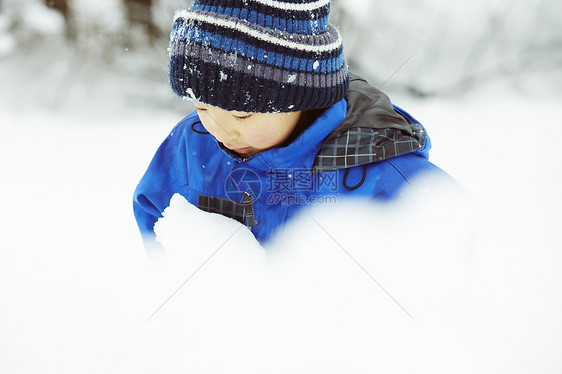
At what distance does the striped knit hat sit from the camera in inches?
26.0

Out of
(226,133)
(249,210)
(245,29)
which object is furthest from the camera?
(249,210)

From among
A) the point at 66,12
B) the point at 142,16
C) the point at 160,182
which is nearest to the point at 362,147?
the point at 160,182

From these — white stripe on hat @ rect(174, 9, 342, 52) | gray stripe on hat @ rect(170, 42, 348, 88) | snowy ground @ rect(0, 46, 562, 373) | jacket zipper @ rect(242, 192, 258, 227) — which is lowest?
snowy ground @ rect(0, 46, 562, 373)

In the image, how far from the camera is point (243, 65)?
2.21ft

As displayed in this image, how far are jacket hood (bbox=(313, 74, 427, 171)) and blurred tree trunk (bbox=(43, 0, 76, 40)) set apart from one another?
4.69ft

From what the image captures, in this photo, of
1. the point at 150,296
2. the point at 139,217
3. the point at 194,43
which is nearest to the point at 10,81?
the point at 139,217

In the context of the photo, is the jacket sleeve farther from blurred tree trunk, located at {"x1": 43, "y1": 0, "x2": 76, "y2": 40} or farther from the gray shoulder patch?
blurred tree trunk, located at {"x1": 43, "y1": 0, "x2": 76, "y2": 40}

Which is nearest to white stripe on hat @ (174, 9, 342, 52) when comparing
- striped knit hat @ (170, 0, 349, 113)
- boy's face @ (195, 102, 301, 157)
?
striped knit hat @ (170, 0, 349, 113)

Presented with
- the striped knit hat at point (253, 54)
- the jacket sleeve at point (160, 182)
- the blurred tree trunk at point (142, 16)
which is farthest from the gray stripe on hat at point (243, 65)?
the blurred tree trunk at point (142, 16)

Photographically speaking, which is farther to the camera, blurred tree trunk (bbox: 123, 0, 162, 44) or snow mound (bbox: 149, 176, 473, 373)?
blurred tree trunk (bbox: 123, 0, 162, 44)

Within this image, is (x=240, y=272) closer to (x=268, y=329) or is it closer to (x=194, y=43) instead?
(x=268, y=329)

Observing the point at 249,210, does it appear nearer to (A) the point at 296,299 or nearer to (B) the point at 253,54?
(A) the point at 296,299

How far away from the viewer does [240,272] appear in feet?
2.80

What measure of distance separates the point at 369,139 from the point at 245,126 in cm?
20
